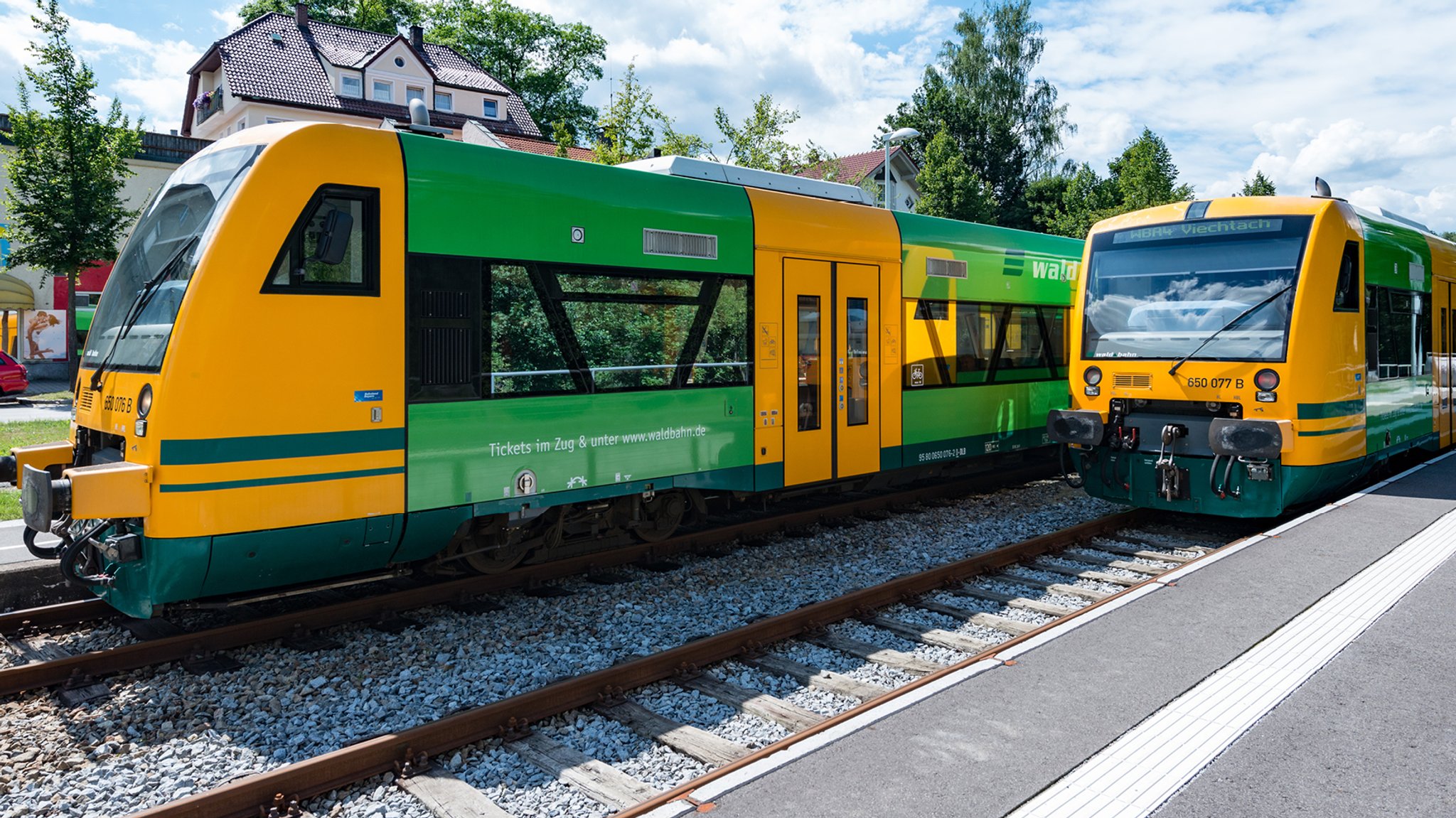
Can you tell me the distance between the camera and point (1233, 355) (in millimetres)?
9008

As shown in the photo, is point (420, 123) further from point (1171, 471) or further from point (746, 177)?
point (1171, 471)

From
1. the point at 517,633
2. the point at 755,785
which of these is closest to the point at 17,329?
the point at 517,633

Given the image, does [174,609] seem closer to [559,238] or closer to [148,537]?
[148,537]

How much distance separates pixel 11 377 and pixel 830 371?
24.7m

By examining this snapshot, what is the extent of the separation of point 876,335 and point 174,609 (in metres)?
6.58

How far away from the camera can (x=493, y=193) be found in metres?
6.60

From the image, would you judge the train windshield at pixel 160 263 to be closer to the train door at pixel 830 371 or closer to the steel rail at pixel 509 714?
the steel rail at pixel 509 714

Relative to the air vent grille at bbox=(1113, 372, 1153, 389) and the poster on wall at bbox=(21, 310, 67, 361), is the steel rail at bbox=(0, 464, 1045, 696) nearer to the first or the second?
the air vent grille at bbox=(1113, 372, 1153, 389)

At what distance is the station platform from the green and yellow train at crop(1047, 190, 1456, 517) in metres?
2.35

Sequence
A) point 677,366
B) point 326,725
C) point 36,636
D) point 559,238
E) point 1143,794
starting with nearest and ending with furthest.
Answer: point 1143,794 < point 326,725 < point 36,636 < point 559,238 < point 677,366

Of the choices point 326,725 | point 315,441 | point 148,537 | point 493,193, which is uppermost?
point 493,193

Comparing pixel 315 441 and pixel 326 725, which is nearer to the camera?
pixel 326 725

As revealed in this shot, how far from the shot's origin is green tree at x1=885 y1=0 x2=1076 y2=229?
46062 mm

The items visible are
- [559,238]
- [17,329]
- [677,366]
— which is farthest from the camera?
[17,329]
